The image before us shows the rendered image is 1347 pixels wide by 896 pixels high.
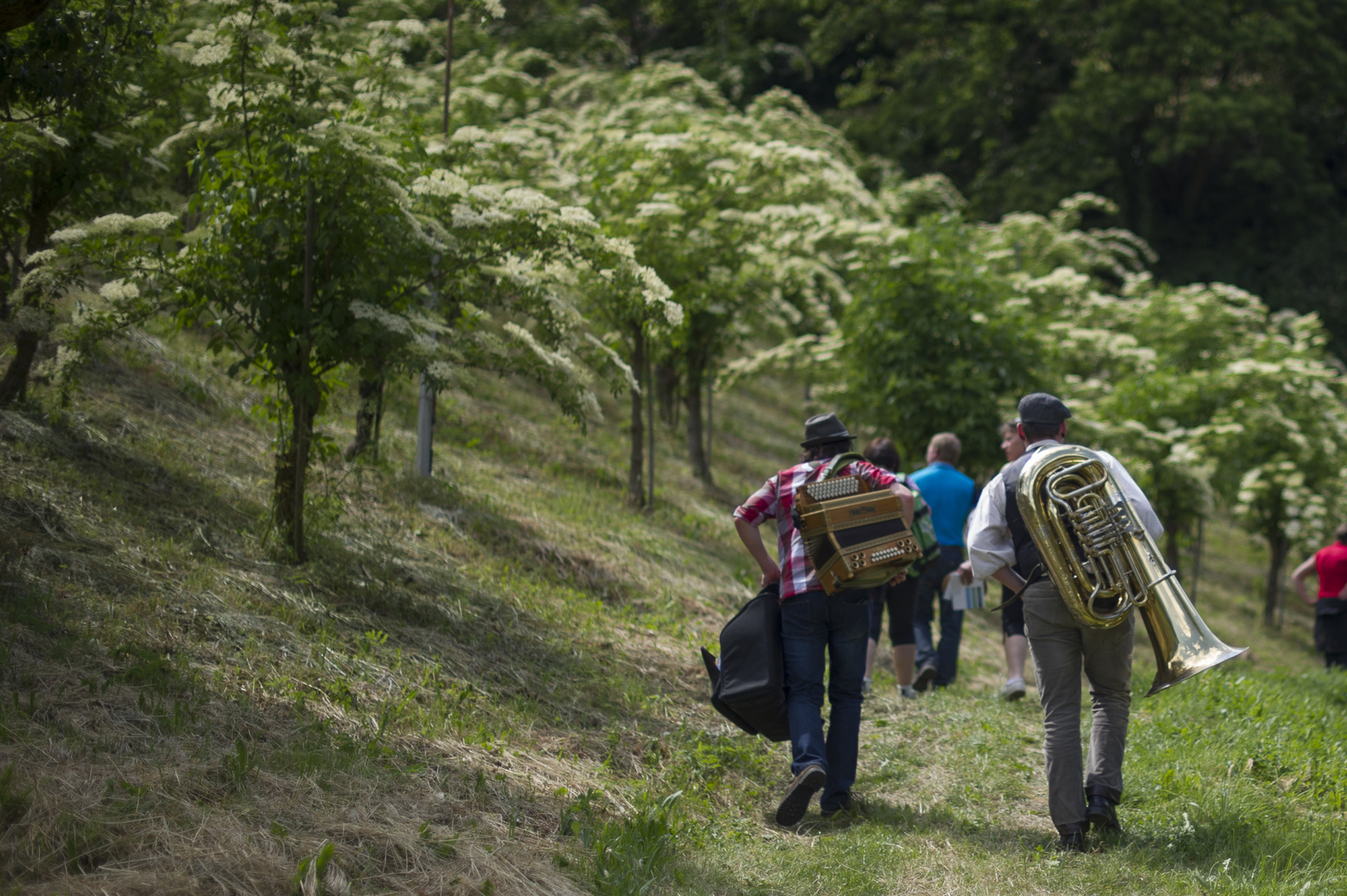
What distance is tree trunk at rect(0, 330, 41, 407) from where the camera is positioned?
6945 mm

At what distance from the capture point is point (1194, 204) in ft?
115

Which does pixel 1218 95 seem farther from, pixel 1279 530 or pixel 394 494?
pixel 394 494

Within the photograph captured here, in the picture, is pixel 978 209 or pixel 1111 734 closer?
pixel 1111 734

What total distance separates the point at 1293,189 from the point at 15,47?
36.2 meters

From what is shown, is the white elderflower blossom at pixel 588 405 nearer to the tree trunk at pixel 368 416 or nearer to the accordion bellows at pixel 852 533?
the tree trunk at pixel 368 416

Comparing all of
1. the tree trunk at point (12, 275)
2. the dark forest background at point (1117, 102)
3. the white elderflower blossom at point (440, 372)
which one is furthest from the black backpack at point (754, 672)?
the dark forest background at point (1117, 102)

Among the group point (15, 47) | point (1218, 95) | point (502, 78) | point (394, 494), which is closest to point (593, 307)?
point (394, 494)

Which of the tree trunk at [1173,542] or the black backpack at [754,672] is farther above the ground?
the black backpack at [754,672]

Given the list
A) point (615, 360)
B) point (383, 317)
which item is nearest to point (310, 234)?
point (383, 317)

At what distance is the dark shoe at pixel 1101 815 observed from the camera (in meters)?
4.84

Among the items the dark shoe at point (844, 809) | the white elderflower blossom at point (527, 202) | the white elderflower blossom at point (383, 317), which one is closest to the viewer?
Result: the dark shoe at point (844, 809)

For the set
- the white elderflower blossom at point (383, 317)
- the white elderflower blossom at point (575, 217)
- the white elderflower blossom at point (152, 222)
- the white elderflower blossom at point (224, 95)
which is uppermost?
the white elderflower blossom at point (224, 95)

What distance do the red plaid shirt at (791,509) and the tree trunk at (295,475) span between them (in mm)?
2722

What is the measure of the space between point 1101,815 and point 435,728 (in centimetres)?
302
